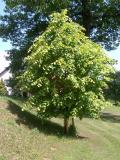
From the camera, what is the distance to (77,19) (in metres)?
37.7

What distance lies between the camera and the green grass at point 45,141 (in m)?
16.8

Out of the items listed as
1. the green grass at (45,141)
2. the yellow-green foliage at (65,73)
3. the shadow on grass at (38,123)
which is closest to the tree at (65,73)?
the yellow-green foliage at (65,73)

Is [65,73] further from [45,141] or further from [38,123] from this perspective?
[45,141]

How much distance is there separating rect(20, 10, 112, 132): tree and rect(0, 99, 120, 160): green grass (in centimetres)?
108

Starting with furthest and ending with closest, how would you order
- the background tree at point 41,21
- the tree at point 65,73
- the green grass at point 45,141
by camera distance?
the background tree at point 41,21, the tree at point 65,73, the green grass at point 45,141

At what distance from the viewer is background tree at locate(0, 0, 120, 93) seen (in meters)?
36.0

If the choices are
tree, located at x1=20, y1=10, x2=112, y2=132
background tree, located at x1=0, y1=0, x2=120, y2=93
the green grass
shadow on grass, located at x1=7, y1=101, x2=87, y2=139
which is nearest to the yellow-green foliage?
tree, located at x1=20, y1=10, x2=112, y2=132

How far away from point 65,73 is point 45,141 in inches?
135

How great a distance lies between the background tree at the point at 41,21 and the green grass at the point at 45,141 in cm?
1203

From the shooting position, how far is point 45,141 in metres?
19.5

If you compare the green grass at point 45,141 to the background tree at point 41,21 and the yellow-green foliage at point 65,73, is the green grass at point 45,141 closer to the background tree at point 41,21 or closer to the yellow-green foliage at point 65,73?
the yellow-green foliage at point 65,73

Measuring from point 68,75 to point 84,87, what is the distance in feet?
2.75

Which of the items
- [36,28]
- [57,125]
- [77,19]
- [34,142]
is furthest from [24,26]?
[34,142]

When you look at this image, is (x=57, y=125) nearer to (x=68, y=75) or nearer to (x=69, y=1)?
(x=68, y=75)
